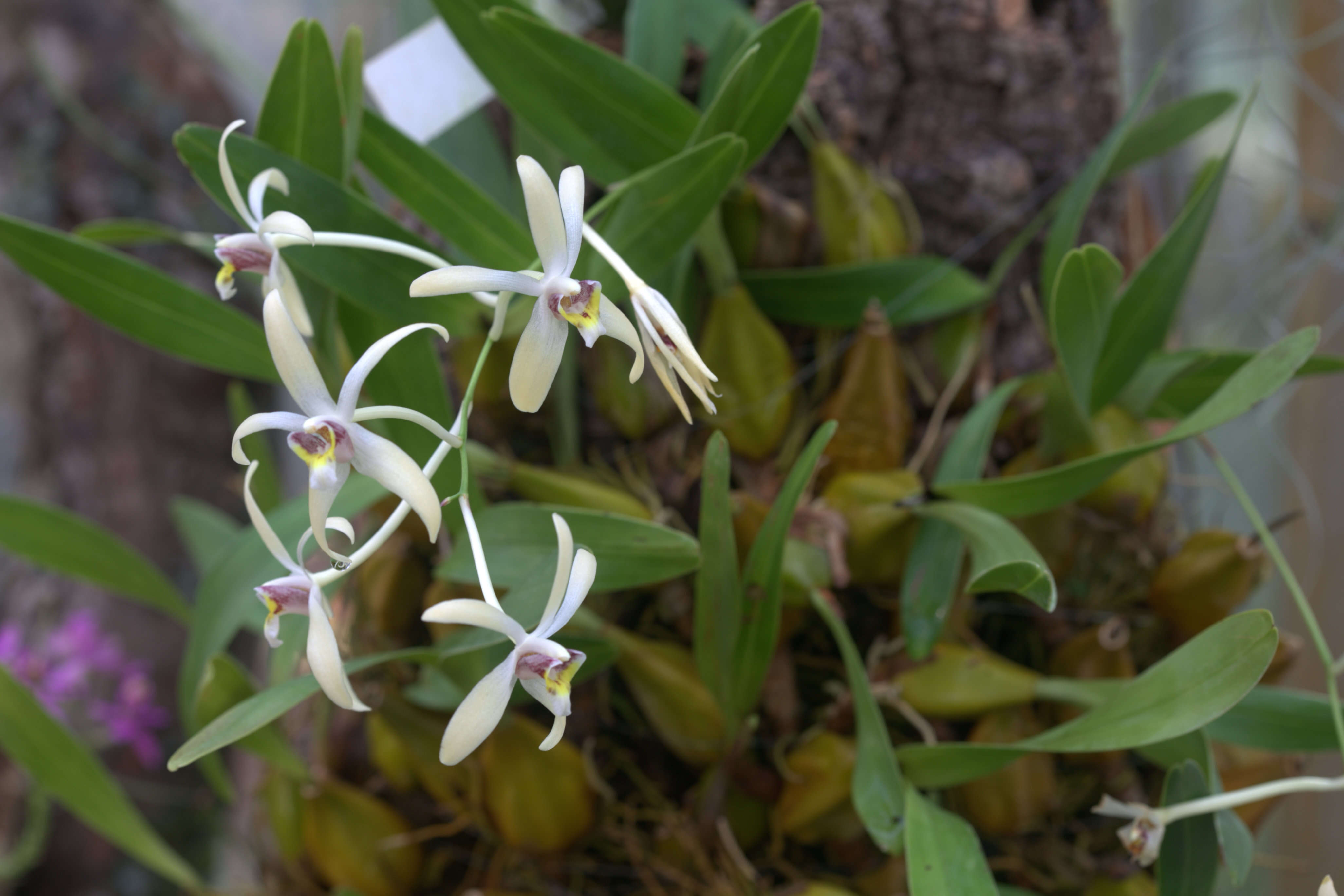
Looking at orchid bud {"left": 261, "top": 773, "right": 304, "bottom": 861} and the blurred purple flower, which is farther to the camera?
the blurred purple flower

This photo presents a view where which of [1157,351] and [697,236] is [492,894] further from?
[1157,351]

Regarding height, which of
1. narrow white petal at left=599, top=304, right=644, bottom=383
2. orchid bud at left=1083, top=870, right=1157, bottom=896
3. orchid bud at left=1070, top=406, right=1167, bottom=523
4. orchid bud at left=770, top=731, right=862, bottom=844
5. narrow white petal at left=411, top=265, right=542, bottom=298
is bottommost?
orchid bud at left=1083, top=870, right=1157, bottom=896

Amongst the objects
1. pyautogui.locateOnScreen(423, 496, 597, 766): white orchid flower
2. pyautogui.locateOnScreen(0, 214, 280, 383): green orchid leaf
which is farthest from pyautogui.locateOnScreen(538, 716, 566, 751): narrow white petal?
pyautogui.locateOnScreen(0, 214, 280, 383): green orchid leaf

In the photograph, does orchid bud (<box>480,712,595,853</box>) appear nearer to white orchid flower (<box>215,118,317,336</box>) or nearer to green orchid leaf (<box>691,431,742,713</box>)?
green orchid leaf (<box>691,431,742,713</box>)

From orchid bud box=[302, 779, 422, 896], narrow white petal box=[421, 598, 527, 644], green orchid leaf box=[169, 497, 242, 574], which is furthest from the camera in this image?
green orchid leaf box=[169, 497, 242, 574]

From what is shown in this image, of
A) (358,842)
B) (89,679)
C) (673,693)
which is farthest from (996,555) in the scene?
(89,679)

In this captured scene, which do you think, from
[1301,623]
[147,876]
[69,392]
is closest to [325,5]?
[69,392]
